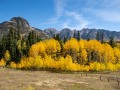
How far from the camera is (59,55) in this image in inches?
4990

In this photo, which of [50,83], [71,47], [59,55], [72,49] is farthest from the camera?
[59,55]

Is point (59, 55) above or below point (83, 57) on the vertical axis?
above

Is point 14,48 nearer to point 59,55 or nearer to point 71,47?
point 59,55

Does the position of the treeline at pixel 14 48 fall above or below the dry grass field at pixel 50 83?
above

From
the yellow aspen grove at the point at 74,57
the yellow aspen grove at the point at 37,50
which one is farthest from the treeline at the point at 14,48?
the yellow aspen grove at the point at 37,50

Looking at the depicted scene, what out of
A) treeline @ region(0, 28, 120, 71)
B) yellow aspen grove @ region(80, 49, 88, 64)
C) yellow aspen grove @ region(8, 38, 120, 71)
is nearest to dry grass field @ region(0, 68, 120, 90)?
yellow aspen grove @ region(8, 38, 120, 71)

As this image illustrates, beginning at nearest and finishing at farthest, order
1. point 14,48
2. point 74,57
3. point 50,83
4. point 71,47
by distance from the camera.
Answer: point 50,83 → point 74,57 → point 71,47 → point 14,48

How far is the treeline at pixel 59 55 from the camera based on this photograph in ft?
370

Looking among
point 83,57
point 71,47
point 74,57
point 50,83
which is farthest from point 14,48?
point 50,83

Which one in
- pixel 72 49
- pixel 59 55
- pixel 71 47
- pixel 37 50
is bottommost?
pixel 59 55

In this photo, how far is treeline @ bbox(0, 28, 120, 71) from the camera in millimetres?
112688

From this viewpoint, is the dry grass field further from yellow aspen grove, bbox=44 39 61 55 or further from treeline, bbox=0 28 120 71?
yellow aspen grove, bbox=44 39 61 55

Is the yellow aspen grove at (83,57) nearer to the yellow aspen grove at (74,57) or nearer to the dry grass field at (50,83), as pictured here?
the yellow aspen grove at (74,57)

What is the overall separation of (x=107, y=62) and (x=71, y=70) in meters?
26.4
